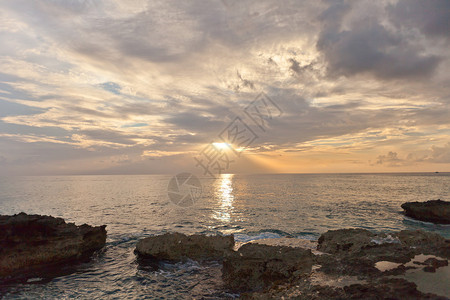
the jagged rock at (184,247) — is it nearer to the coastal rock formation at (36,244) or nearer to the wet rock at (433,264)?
the coastal rock formation at (36,244)

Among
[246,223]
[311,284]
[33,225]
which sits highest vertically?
[33,225]

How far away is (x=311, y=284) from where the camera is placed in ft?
30.5

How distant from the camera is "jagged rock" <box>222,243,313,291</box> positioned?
1181cm

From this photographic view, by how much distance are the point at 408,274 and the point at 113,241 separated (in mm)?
23139

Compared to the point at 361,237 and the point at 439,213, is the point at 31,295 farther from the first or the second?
the point at 439,213

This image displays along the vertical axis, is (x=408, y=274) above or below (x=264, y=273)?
above

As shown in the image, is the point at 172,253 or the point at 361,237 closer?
the point at 361,237

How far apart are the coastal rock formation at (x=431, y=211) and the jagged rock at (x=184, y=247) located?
31715 millimetres

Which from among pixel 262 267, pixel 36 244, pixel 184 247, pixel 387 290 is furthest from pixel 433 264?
pixel 36 244

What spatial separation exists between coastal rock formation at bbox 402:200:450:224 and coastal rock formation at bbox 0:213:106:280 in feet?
138

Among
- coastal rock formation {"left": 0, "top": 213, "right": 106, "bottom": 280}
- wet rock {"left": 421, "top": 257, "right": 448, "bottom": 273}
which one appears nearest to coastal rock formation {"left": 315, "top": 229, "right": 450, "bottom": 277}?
wet rock {"left": 421, "top": 257, "right": 448, "bottom": 273}

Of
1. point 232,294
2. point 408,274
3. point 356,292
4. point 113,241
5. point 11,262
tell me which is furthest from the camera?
point 113,241

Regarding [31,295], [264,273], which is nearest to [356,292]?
[264,273]

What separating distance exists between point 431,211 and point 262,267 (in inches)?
1304
